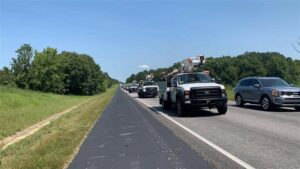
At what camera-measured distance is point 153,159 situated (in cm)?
895

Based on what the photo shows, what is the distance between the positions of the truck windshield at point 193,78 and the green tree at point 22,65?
242 feet

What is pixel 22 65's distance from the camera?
91250 mm

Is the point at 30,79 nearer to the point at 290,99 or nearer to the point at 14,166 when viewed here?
the point at 290,99

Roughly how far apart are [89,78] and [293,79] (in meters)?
72.9

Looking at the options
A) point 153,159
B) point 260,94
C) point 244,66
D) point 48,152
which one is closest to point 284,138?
point 153,159

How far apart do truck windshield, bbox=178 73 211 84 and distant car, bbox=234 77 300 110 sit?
3.57 m

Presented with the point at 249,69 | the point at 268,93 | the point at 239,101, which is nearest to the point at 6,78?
the point at 249,69

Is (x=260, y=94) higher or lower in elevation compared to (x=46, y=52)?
lower

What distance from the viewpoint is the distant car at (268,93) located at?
21047 mm

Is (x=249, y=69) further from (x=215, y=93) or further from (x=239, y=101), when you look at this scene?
(x=215, y=93)

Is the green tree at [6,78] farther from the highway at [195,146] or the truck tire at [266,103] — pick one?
the highway at [195,146]

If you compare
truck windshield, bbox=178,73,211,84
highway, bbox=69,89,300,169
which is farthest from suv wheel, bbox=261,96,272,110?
highway, bbox=69,89,300,169

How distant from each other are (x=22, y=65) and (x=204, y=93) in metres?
78.1

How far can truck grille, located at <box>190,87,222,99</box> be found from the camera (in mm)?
19172
